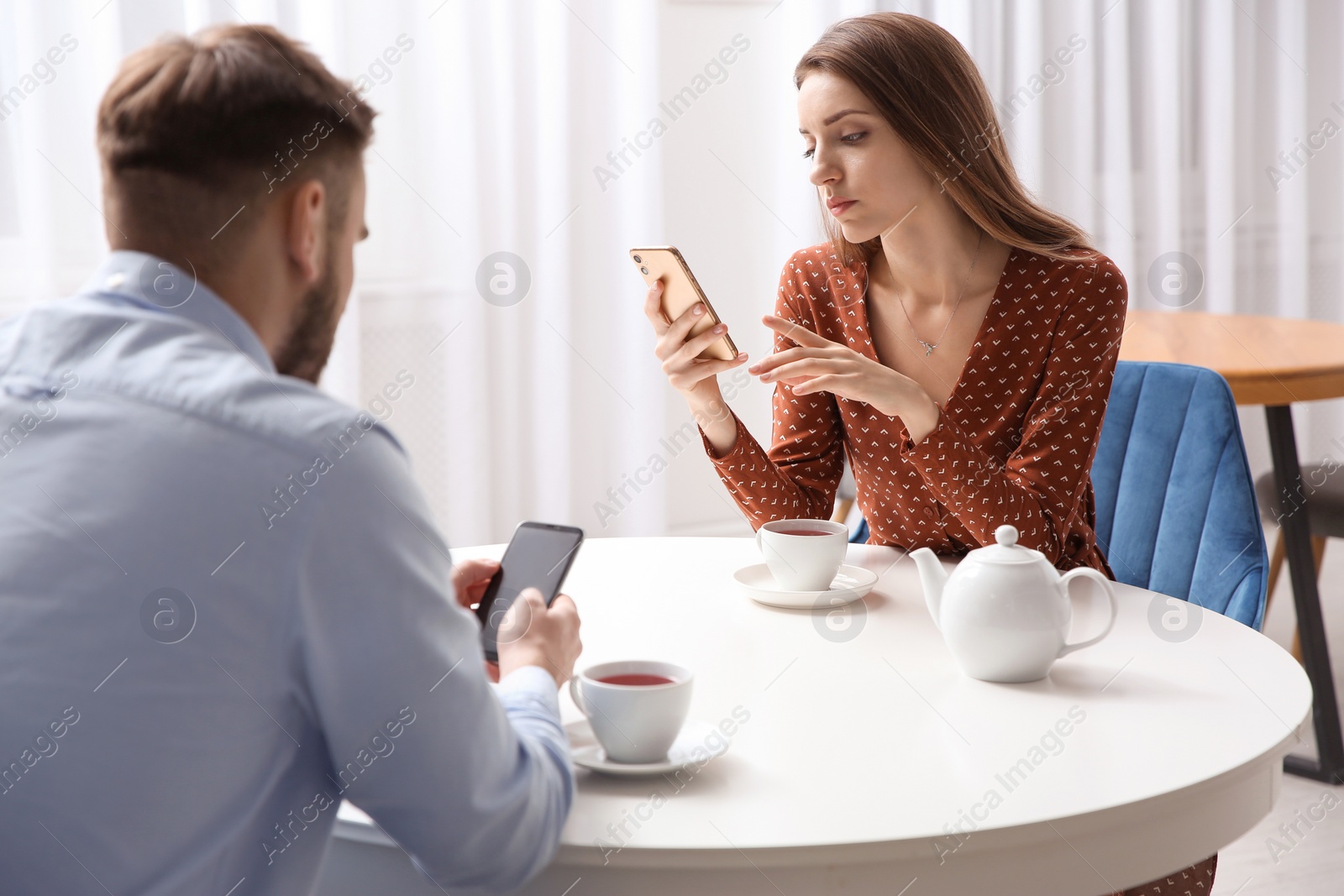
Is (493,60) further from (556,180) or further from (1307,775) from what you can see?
(1307,775)

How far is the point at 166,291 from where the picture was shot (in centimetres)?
73

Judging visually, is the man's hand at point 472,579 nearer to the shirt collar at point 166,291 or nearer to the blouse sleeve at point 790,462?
the shirt collar at point 166,291

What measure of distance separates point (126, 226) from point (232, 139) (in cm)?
9

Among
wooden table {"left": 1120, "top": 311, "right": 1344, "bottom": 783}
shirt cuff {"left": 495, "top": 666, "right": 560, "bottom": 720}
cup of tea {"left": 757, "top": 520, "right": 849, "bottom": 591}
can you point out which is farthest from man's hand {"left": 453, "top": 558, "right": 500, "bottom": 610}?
wooden table {"left": 1120, "top": 311, "right": 1344, "bottom": 783}

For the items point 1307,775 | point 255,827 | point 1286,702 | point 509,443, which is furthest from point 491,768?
point 509,443

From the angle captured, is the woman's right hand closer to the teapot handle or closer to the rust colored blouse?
the rust colored blouse

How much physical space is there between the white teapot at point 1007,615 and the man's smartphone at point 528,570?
35 centimetres

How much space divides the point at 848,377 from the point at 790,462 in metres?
0.36

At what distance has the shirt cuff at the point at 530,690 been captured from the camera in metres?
0.83

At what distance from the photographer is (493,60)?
10.2ft

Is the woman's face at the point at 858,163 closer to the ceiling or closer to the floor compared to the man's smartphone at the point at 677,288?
closer to the ceiling

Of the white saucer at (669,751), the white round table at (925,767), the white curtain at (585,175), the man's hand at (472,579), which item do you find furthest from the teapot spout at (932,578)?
the white curtain at (585,175)

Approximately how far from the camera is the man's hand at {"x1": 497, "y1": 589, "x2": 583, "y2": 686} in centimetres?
90

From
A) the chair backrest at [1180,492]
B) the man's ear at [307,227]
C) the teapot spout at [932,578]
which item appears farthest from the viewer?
the chair backrest at [1180,492]
